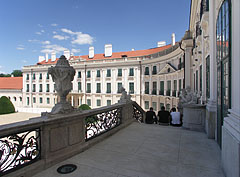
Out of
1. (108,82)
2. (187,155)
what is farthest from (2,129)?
(108,82)

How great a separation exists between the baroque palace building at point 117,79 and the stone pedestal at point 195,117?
16.0 m

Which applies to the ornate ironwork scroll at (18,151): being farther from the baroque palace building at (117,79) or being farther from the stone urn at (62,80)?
the baroque palace building at (117,79)

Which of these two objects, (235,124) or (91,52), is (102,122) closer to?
(235,124)

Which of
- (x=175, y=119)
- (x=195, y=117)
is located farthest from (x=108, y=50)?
(x=195, y=117)

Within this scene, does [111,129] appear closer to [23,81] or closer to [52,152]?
[52,152]

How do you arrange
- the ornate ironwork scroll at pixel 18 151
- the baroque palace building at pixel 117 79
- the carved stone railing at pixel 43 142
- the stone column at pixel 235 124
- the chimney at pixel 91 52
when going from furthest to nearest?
1. the chimney at pixel 91 52
2. the baroque palace building at pixel 117 79
3. the carved stone railing at pixel 43 142
4. the ornate ironwork scroll at pixel 18 151
5. the stone column at pixel 235 124

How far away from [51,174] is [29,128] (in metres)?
1.07

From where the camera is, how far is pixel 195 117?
6.89m

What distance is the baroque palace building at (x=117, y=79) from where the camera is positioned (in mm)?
26844

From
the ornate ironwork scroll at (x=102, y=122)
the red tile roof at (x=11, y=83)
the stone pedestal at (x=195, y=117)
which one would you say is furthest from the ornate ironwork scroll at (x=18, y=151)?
the red tile roof at (x=11, y=83)

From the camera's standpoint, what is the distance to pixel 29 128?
3018mm

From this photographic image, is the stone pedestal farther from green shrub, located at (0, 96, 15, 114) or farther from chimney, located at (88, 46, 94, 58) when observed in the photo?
chimney, located at (88, 46, 94, 58)

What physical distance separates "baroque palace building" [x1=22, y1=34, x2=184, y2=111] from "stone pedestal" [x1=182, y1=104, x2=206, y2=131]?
16.0 meters

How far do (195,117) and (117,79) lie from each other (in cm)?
2888
